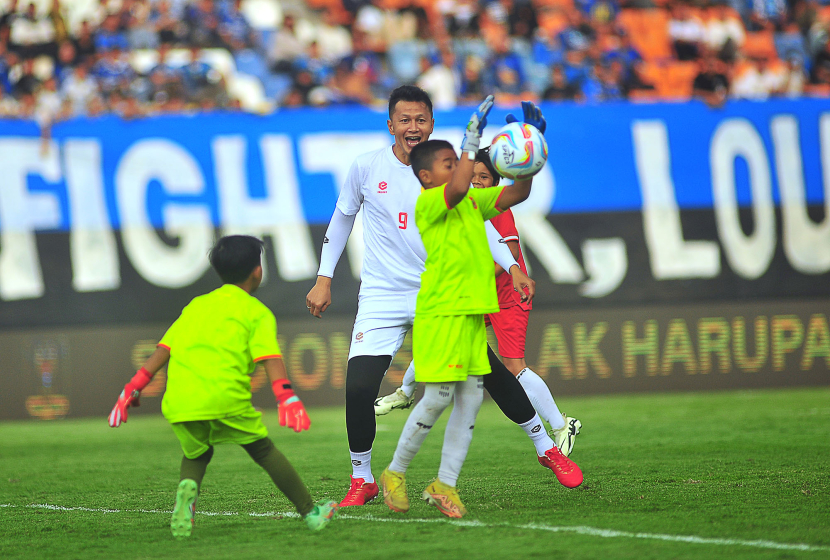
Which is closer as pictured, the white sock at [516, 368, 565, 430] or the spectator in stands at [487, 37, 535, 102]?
the white sock at [516, 368, 565, 430]

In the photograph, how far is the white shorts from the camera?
5328 mm

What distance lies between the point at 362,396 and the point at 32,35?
444 inches

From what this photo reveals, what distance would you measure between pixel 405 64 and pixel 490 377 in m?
10.6

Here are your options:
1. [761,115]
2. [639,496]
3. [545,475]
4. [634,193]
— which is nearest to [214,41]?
[634,193]

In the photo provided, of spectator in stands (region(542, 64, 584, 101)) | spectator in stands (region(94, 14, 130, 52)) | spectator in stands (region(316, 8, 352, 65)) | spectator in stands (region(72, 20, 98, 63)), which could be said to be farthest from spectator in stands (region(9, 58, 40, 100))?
spectator in stands (region(542, 64, 584, 101))

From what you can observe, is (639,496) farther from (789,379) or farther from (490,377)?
(789,379)

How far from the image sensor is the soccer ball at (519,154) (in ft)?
15.6

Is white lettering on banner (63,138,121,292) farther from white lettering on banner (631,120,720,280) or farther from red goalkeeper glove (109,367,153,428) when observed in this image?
red goalkeeper glove (109,367,153,428)

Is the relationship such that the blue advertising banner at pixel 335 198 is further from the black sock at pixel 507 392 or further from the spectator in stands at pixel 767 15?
the black sock at pixel 507 392

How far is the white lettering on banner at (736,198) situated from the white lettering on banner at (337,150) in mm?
4340

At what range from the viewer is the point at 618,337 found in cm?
1211

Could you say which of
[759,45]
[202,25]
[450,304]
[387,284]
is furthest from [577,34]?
[450,304]

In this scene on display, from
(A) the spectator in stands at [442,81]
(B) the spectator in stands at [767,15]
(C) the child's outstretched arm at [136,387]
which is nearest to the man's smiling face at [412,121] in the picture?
(C) the child's outstretched arm at [136,387]

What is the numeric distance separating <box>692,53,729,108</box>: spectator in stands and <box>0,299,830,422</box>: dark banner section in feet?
8.91
